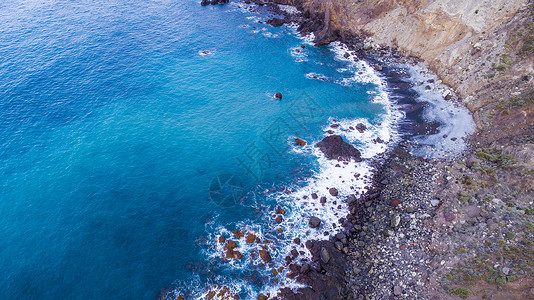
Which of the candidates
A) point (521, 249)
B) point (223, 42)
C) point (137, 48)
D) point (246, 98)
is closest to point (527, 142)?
point (521, 249)

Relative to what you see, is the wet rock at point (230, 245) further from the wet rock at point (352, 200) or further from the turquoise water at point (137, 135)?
the wet rock at point (352, 200)

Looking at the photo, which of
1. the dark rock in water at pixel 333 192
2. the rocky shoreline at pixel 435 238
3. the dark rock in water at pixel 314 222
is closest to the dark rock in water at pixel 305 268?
the rocky shoreline at pixel 435 238

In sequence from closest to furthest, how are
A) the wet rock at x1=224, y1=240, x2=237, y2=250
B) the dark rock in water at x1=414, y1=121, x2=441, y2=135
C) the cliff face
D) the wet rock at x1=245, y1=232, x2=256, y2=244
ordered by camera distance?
the wet rock at x1=224, y1=240, x2=237, y2=250
the wet rock at x1=245, y1=232, x2=256, y2=244
the cliff face
the dark rock in water at x1=414, y1=121, x2=441, y2=135

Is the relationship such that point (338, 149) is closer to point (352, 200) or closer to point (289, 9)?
point (352, 200)

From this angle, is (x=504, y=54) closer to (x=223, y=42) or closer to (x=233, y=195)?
(x=233, y=195)

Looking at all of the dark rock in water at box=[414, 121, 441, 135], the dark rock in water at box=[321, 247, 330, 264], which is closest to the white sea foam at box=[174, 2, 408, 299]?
the dark rock in water at box=[321, 247, 330, 264]

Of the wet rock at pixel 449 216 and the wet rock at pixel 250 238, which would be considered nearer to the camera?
the wet rock at pixel 449 216

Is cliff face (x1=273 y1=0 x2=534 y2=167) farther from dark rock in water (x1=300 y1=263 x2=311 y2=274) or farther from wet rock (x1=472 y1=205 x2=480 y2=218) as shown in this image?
dark rock in water (x1=300 y1=263 x2=311 y2=274)
